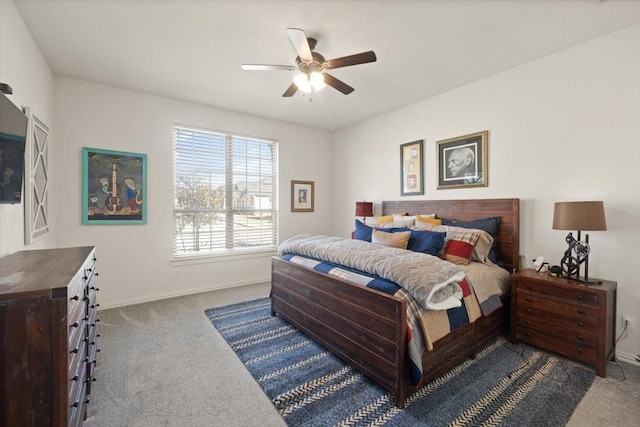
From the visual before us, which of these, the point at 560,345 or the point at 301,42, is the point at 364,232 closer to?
the point at 560,345

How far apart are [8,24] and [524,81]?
14.6 feet

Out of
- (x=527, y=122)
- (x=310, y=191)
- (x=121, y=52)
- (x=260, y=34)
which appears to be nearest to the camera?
(x=260, y=34)

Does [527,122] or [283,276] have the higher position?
[527,122]

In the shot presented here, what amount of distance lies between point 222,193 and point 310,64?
2.65m

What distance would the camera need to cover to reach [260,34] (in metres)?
2.42

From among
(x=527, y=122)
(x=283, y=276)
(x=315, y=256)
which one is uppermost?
(x=527, y=122)

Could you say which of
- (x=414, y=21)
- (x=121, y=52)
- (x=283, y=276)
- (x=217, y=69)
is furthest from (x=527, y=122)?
(x=121, y=52)

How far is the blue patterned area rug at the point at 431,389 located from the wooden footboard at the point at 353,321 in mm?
122

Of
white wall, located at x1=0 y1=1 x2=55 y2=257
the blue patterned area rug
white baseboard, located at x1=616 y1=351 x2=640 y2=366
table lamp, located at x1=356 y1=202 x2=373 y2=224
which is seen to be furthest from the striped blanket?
white wall, located at x1=0 y1=1 x2=55 y2=257

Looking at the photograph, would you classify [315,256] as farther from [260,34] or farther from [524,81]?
[524,81]

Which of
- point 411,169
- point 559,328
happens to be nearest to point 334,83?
point 411,169

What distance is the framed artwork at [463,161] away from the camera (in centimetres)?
329

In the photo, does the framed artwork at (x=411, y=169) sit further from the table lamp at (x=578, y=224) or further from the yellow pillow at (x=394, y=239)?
the table lamp at (x=578, y=224)

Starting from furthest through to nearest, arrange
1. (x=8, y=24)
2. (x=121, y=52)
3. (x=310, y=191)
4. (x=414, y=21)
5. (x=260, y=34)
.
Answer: (x=310, y=191) < (x=121, y=52) < (x=260, y=34) < (x=414, y=21) < (x=8, y=24)
